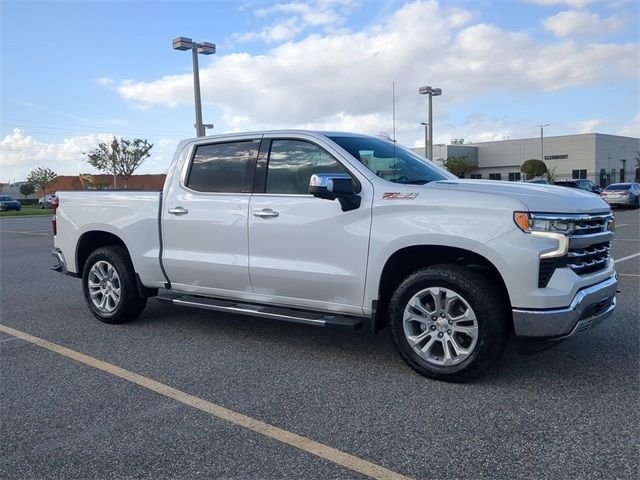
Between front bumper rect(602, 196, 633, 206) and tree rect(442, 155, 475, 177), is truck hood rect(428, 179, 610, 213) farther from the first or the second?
tree rect(442, 155, 475, 177)

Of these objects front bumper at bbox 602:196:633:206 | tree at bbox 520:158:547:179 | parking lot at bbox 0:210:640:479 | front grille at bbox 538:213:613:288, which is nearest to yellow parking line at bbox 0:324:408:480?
parking lot at bbox 0:210:640:479

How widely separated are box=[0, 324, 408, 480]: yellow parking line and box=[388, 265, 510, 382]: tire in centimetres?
131

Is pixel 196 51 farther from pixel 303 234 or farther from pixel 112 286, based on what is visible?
pixel 303 234

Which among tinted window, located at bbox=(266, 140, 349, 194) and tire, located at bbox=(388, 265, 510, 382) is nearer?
tire, located at bbox=(388, 265, 510, 382)

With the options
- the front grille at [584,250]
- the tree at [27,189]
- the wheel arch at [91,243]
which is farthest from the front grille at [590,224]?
the tree at [27,189]

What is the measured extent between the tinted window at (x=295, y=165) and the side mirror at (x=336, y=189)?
0.36 meters

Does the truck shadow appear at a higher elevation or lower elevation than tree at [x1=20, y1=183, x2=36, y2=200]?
lower

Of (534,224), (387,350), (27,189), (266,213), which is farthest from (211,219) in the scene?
(27,189)

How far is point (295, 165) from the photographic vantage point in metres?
5.27

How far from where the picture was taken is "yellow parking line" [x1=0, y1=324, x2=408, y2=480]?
3.19 meters

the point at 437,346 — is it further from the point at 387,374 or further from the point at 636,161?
the point at 636,161

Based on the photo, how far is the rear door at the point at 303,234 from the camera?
15.6 feet

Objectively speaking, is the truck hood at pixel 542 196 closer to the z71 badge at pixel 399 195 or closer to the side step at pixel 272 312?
the z71 badge at pixel 399 195

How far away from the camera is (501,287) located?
14.5 ft
